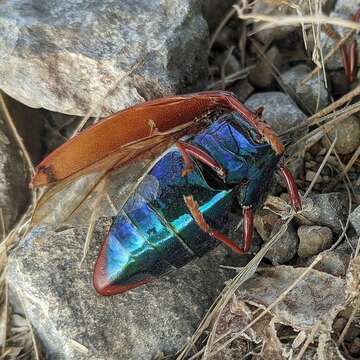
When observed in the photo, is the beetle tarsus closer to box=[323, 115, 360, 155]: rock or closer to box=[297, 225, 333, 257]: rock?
box=[297, 225, 333, 257]: rock

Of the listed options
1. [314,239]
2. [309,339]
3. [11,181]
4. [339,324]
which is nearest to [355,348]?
[339,324]

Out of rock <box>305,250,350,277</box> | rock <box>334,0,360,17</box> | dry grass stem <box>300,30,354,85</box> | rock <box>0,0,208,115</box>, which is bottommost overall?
rock <box>305,250,350,277</box>

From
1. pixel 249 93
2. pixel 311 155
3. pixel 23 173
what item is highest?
pixel 23 173

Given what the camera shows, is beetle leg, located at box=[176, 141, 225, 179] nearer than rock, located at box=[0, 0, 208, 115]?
Yes

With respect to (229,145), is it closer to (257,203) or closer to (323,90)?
(257,203)

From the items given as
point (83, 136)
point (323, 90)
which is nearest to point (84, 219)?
point (83, 136)

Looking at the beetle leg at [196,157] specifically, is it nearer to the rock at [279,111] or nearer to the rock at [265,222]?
the rock at [265,222]

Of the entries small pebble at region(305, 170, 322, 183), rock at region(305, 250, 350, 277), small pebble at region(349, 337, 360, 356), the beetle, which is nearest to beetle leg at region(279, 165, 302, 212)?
the beetle
